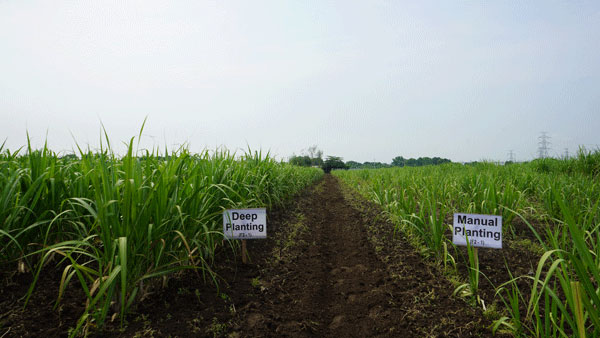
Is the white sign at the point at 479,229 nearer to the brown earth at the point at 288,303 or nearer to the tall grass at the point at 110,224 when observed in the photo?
the brown earth at the point at 288,303

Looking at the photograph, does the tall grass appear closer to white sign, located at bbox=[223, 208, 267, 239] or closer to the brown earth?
the brown earth

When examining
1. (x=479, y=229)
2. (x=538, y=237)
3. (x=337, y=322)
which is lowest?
(x=337, y=322)

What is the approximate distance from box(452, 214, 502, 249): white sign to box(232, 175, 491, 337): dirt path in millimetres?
401

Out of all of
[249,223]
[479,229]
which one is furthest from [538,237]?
[249,223]

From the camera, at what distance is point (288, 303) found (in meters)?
2.03

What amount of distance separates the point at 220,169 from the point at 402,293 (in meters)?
1.94

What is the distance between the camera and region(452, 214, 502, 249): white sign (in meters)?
2.10

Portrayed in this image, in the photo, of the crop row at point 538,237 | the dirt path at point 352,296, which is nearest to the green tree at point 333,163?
the crop row at point 538,237

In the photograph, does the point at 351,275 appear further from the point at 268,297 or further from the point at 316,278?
the point at 268,297

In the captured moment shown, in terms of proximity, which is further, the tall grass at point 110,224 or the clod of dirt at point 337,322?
the clod of dirt at point 337,322

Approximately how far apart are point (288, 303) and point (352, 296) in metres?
0.49

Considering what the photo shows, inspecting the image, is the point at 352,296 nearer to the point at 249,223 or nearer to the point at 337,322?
the point at 337,322

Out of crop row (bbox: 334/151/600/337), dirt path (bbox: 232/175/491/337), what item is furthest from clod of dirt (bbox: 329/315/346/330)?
crop row (bbox: 334/151/600/337)

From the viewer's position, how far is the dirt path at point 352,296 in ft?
5.64
